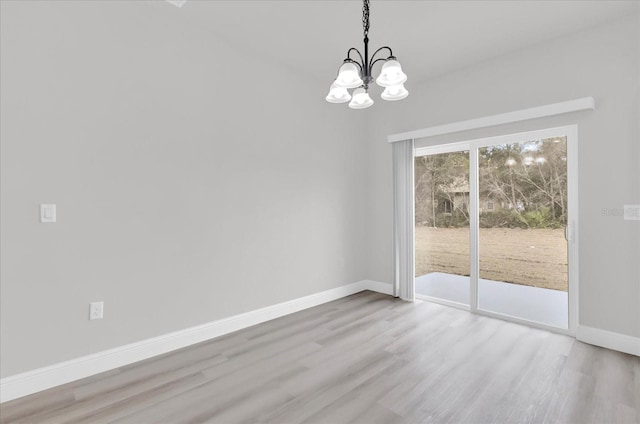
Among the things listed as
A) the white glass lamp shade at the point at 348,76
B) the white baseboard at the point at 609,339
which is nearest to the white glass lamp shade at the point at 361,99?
the white glass lamp shade at the point at 348,76

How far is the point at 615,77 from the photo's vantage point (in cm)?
284

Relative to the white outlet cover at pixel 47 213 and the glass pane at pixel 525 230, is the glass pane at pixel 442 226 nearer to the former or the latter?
the glass pane at pixel 525 230

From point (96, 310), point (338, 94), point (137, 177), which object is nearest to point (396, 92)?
point (338, 94)

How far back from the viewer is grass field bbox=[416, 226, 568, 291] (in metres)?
3.27

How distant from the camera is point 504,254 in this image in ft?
11.8

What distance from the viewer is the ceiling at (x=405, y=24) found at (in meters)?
2.68

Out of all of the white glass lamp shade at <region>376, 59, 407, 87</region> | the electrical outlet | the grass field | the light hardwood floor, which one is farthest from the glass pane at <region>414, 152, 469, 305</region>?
the electrical outlet

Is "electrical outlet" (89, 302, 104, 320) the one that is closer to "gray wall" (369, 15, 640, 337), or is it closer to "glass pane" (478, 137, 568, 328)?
"glass pane" (478, 137, 568, 328)

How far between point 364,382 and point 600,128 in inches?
123

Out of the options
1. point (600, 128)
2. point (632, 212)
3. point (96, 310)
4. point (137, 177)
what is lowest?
point (96, 310)

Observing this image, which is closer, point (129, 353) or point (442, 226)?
point (129, 353)

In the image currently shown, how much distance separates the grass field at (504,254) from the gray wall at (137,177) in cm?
177

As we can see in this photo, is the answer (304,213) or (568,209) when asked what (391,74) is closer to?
(304,213)

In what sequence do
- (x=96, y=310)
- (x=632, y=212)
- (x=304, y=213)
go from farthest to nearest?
(x=304, y=213)
(x=632, y=212)
(x=96, y=310)
